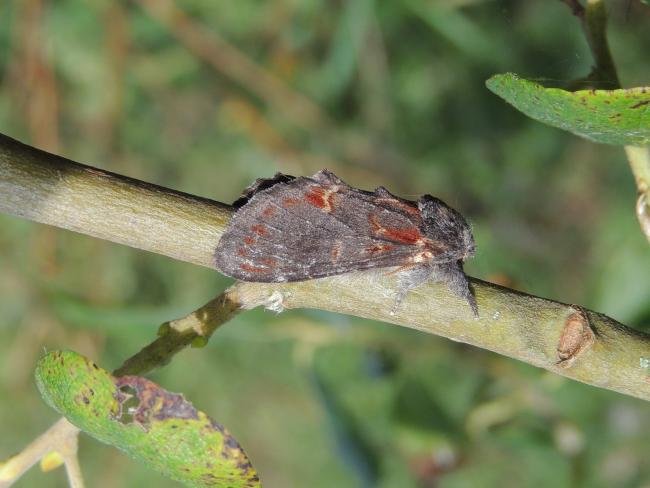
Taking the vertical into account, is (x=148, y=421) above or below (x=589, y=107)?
below

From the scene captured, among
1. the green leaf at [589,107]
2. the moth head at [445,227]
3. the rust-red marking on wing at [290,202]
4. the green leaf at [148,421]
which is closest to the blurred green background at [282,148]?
the moth head at [445,227]

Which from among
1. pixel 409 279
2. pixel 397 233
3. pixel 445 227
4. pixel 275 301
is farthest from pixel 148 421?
pixel 445 227

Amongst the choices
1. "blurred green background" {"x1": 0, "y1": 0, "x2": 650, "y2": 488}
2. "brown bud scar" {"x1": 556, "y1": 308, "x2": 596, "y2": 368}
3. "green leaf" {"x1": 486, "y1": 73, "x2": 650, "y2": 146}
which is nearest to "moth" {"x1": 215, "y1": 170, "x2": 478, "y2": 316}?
"brown bud scar" {"x1": 556, "y1": 308, "x2": 596, "y2": 368}

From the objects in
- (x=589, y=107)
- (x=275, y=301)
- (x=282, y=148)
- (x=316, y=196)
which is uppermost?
(x=589, y=107)

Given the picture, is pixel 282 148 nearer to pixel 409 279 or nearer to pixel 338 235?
pixel 338 235

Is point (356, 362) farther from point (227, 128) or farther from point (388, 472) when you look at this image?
point (227, 128)
